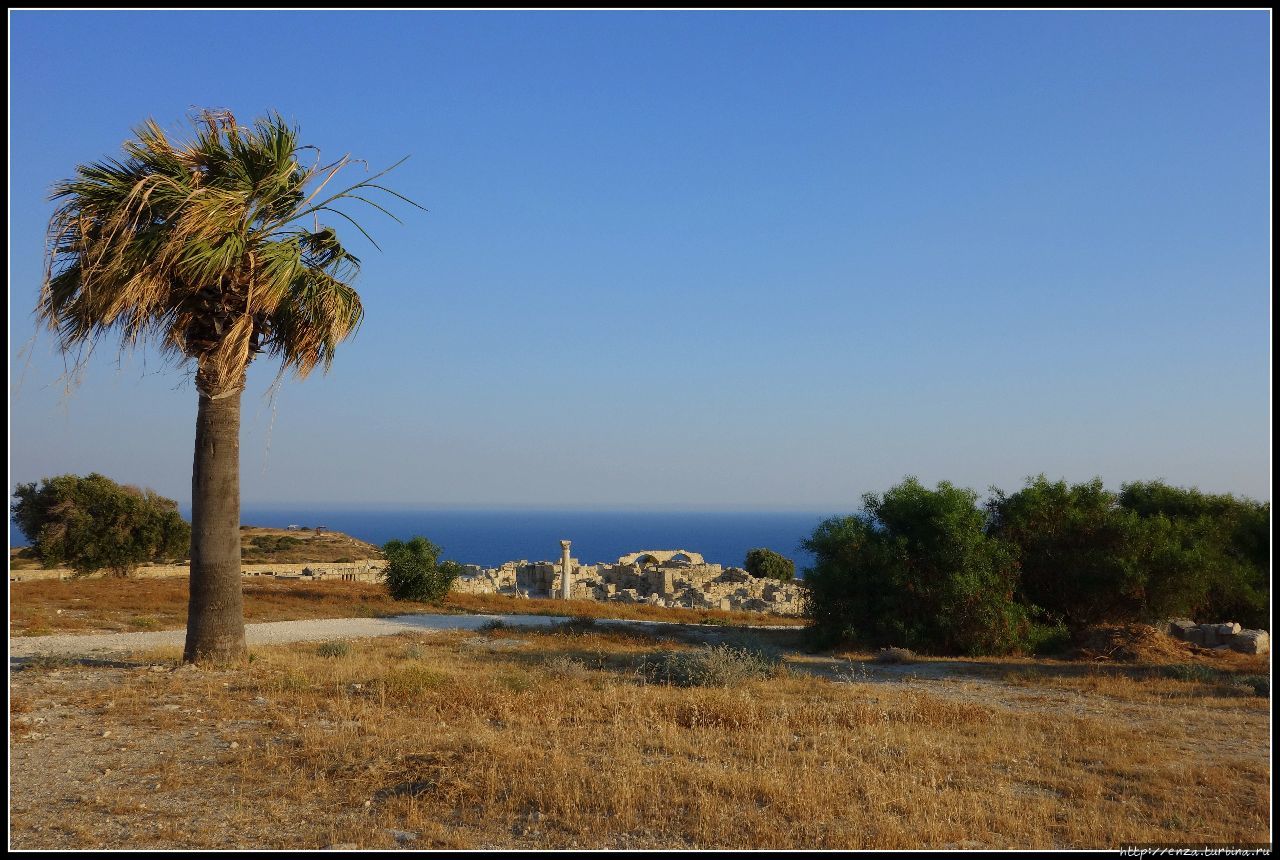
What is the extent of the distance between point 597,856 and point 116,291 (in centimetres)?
890

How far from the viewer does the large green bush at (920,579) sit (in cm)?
1728

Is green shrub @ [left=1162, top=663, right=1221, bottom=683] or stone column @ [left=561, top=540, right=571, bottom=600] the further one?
stone column @ [left=561, top=540, right=571, bottom=600]

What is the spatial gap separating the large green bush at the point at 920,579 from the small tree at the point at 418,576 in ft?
42.5

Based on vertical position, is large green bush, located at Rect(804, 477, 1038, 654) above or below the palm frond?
below

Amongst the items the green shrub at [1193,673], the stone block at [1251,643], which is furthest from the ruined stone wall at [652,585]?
the green shrub at [1193,673]

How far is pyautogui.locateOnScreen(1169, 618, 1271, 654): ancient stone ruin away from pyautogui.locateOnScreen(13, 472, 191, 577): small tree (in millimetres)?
32054

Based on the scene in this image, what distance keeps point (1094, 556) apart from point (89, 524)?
1321 inches

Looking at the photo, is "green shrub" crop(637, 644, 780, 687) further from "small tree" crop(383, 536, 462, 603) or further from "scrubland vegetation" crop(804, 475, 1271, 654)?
"small tree" crop(383, 536, 462, 603)

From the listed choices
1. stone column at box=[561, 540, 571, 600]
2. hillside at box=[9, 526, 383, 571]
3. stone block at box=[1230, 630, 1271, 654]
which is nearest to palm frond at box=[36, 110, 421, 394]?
stone block at box=[1230, 630, 1271, 654]

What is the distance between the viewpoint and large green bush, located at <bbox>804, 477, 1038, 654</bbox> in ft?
56.7

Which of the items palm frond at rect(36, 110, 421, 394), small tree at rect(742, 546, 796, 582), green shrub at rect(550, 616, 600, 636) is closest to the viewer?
palm frond at rect(36, 110, 421, 394)

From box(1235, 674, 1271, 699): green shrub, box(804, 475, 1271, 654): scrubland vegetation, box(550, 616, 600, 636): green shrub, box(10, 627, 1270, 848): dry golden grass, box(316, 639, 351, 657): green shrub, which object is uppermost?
box(804, 475, 1271, 654): scrubland vegetation

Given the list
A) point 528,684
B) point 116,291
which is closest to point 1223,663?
point 528,684

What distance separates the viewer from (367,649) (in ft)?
48.4
